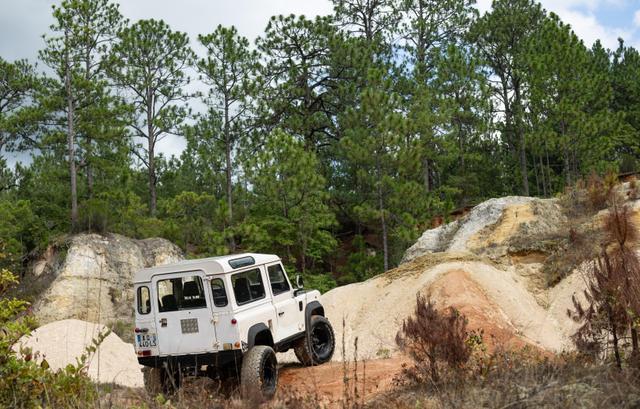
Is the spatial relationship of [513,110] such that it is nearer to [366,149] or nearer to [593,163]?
[593,163]

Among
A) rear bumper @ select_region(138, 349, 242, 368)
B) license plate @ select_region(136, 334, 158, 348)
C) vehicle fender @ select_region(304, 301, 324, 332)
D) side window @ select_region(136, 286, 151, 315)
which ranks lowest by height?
rear bumper @ select_region(138, 349, 242, 368)

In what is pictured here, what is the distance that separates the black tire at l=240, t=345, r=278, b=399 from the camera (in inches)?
367

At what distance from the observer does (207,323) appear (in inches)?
389

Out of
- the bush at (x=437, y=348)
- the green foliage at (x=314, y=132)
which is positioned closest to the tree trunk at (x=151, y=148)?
the green foliage at (x=314, y=132)

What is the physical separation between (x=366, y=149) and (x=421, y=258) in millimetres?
7182

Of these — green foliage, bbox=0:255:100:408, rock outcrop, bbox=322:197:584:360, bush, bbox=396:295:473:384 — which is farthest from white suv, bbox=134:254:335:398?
green foliage, bbox=0:255:100:408

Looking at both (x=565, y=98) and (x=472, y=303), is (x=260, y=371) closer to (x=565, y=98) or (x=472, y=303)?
(x=472, y=303)

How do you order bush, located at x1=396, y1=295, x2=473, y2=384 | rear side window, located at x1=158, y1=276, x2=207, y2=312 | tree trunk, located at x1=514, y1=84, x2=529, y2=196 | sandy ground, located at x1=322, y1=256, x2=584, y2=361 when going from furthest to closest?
tree trunk, located at x1=514, y1=84, x2=529, y2=196, sandy ground, located at x1=322, y1=256, x2=584, y2=361, rear side window, located at x1=158, y1=276, x2=207, y2=312, bush, located at x1=396, y1=295, x2=473, y2=384

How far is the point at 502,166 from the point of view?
37656 millimetres

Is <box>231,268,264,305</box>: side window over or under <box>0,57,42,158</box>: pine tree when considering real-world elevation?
under

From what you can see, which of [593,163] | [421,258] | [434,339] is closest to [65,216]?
[421,258]

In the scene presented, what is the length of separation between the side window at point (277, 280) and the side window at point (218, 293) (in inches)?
48.9

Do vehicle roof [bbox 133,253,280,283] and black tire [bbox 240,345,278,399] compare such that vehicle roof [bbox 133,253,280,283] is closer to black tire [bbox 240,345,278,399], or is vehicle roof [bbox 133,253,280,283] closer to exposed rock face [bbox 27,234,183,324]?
black tire [bbox 240,345,278,399]

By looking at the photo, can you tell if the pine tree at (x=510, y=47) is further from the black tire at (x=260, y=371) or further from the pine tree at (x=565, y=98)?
the black tire at (x=260, y=371)
